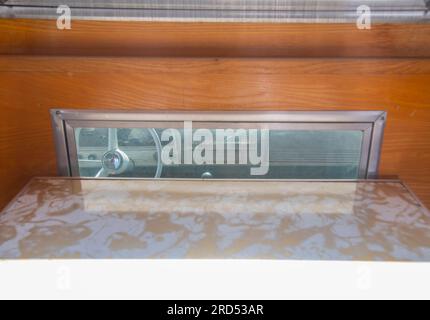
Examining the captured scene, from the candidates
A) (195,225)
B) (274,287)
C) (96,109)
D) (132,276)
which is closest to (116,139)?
(96,109)

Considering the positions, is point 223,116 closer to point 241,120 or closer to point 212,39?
point 241,120

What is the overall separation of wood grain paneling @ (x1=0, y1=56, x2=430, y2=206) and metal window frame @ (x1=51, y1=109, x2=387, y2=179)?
0.02 meters

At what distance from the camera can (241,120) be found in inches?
41.9

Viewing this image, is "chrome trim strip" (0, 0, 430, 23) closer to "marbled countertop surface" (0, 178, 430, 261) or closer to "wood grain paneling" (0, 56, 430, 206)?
"wood grain paneling" (0, 56, 430, 206)

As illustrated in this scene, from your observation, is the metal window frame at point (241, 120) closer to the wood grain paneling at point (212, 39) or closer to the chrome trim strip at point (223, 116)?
the chrome trim strip at point (223, 116)

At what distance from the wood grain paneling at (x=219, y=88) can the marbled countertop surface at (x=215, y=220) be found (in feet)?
0.62

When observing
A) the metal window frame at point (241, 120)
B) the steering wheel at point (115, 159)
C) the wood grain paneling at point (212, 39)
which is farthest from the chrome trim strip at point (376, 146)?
the steering wheel at point (115, 159)

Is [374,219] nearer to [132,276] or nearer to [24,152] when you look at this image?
[132,276]

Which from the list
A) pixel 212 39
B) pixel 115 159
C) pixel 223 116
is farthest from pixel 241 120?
pixel 115 159

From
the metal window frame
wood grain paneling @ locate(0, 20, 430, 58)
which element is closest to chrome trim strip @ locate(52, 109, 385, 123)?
the metal window frame

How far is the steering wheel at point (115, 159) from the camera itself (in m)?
1.09

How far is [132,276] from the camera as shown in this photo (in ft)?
2.19

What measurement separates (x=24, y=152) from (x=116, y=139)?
1.07ft
